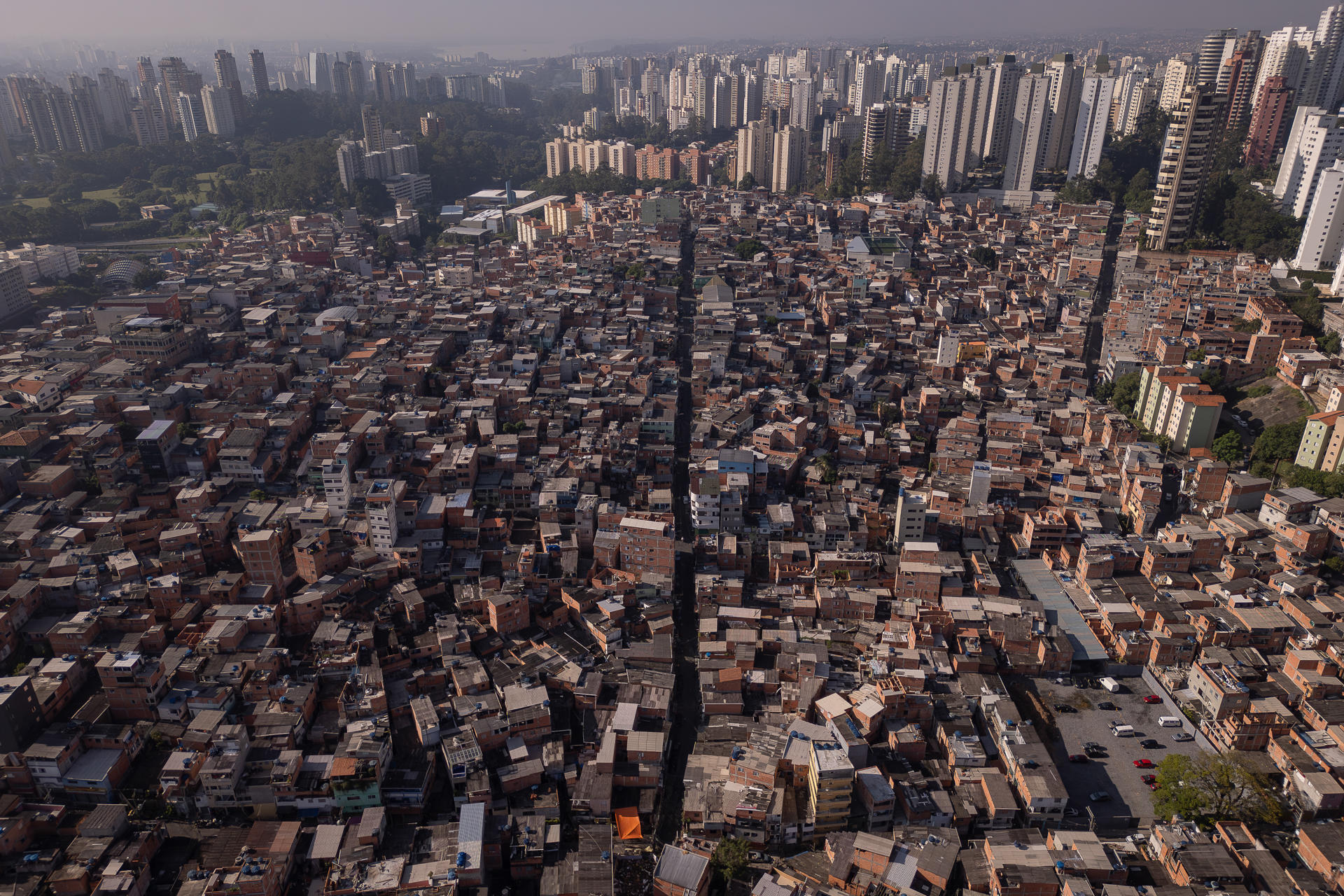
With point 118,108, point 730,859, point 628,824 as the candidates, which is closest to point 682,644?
point 628,824

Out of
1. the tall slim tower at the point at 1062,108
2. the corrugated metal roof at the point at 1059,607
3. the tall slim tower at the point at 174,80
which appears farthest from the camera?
the tall slim tower at the point at 174,80

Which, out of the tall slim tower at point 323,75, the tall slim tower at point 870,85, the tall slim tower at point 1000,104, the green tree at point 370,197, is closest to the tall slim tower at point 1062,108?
the tall slim tower at point 1000,104

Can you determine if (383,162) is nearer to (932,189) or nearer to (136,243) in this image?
(136,243)

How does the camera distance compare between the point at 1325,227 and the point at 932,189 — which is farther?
the point at 932,189

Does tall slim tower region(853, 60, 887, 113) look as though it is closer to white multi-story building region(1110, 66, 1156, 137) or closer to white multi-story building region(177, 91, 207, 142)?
white multi-story building region(1110, 66, 1156, 137)

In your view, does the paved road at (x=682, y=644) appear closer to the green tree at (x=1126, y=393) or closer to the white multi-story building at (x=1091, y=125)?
the green tree at (x=1126, y=393)

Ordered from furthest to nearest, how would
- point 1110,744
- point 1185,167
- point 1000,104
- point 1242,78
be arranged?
1. point 1242,78
2. point 1000,104
3. point 1185,167
4. point 1110,744
